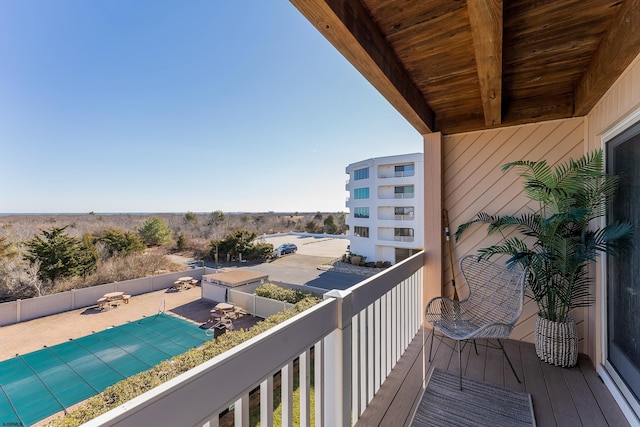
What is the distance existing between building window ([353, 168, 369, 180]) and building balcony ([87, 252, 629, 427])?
15126 millimetres

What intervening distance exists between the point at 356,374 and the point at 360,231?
16429 millimetres

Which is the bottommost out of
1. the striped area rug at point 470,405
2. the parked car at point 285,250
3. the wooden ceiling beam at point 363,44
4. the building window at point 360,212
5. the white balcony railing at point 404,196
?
the parked car at point 285,250

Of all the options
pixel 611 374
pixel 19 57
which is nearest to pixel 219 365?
pixel 611 374

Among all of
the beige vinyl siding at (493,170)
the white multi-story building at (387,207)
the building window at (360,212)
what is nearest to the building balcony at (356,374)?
the beige vinyl siding at (493,170)

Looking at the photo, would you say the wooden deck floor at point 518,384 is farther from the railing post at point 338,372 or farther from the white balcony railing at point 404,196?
the white balcony railing at point 404,196

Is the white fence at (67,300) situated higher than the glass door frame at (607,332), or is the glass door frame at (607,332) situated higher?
the glass door frame at (607,332)

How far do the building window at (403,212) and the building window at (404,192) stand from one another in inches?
26.5

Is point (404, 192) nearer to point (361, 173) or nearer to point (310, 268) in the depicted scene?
point (361, 173)

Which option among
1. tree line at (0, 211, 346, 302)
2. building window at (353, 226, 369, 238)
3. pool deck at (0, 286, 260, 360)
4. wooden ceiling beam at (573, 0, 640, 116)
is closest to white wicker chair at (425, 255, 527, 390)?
wooden ceiling beam at (573, 0, 640, 116)

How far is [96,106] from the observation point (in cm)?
1079

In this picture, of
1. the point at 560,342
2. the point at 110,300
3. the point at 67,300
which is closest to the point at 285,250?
the point at 110,300

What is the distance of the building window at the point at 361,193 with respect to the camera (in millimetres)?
17417

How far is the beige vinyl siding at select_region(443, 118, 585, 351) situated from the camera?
2.39m

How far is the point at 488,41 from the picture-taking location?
4.06 ft
